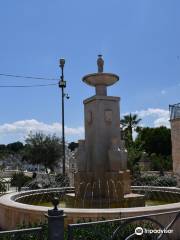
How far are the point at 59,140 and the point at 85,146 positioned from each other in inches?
1216

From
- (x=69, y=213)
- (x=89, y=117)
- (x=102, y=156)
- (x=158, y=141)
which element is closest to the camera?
(x=69, y=213)

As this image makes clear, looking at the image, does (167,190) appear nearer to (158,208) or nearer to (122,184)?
(122,184)

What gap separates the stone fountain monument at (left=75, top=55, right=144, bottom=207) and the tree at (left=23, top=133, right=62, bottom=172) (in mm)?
29543

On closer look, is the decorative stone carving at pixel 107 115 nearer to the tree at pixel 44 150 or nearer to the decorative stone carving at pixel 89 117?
the decorative stone carving at pixel 89 117

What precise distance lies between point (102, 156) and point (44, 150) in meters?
30.5

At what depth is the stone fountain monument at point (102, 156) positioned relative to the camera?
411 inches

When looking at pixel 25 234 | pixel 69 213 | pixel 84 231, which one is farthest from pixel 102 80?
pixel 25 234

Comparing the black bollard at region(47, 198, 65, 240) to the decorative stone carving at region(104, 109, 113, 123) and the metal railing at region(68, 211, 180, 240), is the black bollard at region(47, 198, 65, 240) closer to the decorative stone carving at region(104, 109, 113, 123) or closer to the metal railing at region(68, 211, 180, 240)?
the metal railing at region(68, 211, 180, 240)

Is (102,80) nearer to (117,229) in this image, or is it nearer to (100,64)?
(100,64)

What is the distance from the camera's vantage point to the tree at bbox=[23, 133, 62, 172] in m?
41.1

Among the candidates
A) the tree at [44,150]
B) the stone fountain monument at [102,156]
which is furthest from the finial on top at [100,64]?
the tree at [44,150]

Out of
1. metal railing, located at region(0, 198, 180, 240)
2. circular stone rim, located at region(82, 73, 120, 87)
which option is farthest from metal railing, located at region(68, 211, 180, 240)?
circular stone rim, located at region(82, 73, 120, 87)

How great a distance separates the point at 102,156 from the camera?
37.0 feet

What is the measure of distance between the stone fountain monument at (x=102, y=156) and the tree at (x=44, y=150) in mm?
29543
